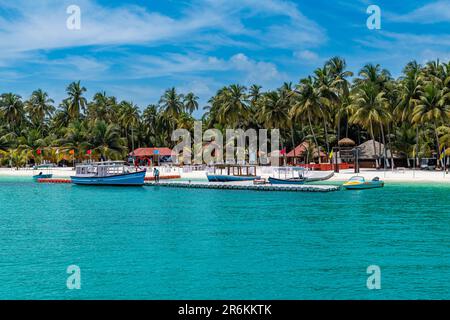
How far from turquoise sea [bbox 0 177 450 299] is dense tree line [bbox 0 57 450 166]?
3262 centimetres

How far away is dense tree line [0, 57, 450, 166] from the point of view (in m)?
70.9

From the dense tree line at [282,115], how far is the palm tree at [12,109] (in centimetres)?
24

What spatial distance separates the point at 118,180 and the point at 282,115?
34.5 metres

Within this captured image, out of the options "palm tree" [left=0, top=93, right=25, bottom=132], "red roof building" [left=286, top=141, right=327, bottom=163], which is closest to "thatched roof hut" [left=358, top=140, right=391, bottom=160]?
"red roof building" [left=286, top=141, right=327, bottom=163]

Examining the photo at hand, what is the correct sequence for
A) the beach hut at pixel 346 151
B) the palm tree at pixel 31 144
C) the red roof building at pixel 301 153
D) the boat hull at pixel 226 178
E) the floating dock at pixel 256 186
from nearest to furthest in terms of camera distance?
the floating dock at pixel 256 186
the boat hull at pixel 226 178
the beach hut at pixel 346 151
the red roof building at pixel 301 153
the palm tree at pixel 31 144

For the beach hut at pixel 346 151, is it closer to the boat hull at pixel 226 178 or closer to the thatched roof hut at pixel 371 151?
the thatched roof hut at pixel 371 151

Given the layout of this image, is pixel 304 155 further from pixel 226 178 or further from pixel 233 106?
pixel 226 178

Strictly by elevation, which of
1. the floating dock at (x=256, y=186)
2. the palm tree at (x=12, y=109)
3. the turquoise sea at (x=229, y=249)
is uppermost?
the palm tree at (x=12, y=109)

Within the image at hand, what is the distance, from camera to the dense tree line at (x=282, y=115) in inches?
2793

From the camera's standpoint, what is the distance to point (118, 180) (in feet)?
204

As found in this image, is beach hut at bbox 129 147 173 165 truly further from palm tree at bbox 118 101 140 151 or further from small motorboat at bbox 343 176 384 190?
small motorboat at bbox 343 176 384 190

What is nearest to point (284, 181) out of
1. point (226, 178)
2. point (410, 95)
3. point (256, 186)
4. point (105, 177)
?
point (256, 186)

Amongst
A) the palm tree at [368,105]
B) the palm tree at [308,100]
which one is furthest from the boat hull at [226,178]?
the palm tree at [368,105]

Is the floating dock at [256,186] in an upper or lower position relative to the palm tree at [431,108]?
lower
